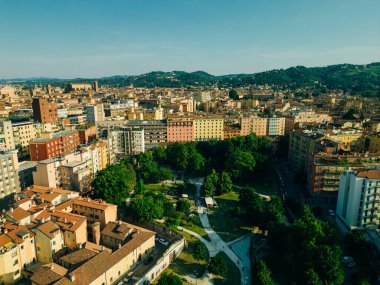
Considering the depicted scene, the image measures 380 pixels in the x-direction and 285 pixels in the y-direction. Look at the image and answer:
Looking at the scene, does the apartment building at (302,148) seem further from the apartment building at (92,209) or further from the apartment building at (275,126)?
the apartment building at (92,209)

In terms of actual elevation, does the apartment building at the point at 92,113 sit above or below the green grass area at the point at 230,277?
above

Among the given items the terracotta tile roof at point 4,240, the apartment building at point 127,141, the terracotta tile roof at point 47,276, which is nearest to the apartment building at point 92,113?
the apartment building at point 127,141

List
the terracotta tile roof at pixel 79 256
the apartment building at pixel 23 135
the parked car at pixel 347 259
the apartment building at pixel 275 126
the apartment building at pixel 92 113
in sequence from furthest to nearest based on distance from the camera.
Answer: the apartment building at pixel 92 113
the apartment building at pixel 275 126
the apartment building at pixel 23 135
the parked car at pixel 347 259
the terracotta tile roof at pixel 79 256

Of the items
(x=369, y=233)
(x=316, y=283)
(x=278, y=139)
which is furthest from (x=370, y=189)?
(x=278, y=139)

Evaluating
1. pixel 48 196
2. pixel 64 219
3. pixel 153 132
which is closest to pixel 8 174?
pixel 48 196

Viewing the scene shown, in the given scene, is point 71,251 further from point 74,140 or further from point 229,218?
point 74,140

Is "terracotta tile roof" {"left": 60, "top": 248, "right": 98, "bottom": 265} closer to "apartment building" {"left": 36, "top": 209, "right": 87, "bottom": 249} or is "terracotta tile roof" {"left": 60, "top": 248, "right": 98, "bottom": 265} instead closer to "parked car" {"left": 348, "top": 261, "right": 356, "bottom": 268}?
"apartment building" {"left": 36, "top": 209, "right": 87, "bottom": 249}
